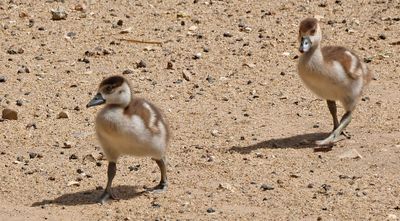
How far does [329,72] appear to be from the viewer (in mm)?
9414

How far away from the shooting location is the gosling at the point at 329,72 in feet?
30.9

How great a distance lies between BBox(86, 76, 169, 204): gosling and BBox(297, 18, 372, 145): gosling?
1.83m

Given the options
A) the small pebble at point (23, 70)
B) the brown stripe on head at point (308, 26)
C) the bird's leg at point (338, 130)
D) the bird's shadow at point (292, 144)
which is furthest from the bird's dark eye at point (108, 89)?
the small pebble at point (23, 70)

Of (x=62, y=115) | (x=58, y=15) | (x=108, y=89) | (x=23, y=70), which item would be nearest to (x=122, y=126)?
(x=108, y=89)

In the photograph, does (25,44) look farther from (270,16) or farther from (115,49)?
(270,16)

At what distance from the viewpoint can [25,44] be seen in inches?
481

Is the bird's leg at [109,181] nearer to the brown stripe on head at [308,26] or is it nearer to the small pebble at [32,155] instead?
the small pebble at [32,155]

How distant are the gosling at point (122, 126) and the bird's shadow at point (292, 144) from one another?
1.38m

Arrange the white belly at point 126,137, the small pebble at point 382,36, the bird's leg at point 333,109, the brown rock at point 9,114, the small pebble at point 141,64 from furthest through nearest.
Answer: the small pebble at point 382,36, the small pebble at point 141,64, the brown rock at point 9,114, the bird's leg at point 333,109, the white belly at point 126,137

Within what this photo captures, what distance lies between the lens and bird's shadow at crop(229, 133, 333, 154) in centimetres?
941

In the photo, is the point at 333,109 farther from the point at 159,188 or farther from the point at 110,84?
the point at 110,84

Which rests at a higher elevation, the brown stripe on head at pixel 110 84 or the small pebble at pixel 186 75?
the brown stripe on head at pixel 110 84

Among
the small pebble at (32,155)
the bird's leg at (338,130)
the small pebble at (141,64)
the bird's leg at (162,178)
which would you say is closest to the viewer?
the bird's leg at (162,178)

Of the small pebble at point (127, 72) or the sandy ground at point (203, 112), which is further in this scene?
the small pebble at point (127, 72)
